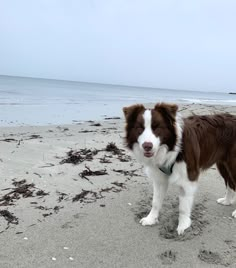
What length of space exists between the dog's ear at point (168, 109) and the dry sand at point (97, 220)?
1.44 metres

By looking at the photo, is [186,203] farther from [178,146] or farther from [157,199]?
[178,146]

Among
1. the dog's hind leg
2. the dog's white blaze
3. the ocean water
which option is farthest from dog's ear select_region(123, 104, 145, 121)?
the ocean water

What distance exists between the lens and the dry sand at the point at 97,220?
11.9ft

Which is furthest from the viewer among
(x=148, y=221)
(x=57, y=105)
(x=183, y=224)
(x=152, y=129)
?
(x=57, y=105)

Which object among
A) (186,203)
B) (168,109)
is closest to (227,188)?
(186,203)

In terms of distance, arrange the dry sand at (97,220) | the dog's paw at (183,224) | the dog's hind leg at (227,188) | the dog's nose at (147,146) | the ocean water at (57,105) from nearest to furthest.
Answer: the dry sand at (97,220) < the dog's nose at (147,146) < the dog's paw at (183,224) < the dog's hind leg at (227,188) < the ocean water at (57,105)

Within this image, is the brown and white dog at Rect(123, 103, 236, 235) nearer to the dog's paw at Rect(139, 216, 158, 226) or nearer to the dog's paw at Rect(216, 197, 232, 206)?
the dog's paw at Rect(139, 216, 158, 226)

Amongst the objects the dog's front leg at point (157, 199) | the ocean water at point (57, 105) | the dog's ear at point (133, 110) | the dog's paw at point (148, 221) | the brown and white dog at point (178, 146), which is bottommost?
the ocean water at point (57, 105)

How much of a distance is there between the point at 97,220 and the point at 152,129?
139cm

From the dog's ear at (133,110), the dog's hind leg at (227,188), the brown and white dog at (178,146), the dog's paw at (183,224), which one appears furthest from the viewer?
the dog's hind leg at (227,188)

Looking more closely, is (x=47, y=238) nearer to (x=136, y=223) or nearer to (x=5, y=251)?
(x=5, y=251)

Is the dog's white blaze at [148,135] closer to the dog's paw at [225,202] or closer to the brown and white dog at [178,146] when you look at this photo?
the brown and white dog at [178,146]

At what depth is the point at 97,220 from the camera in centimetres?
443

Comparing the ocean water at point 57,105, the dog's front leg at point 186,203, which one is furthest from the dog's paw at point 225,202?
the ocean water at point 57,105
